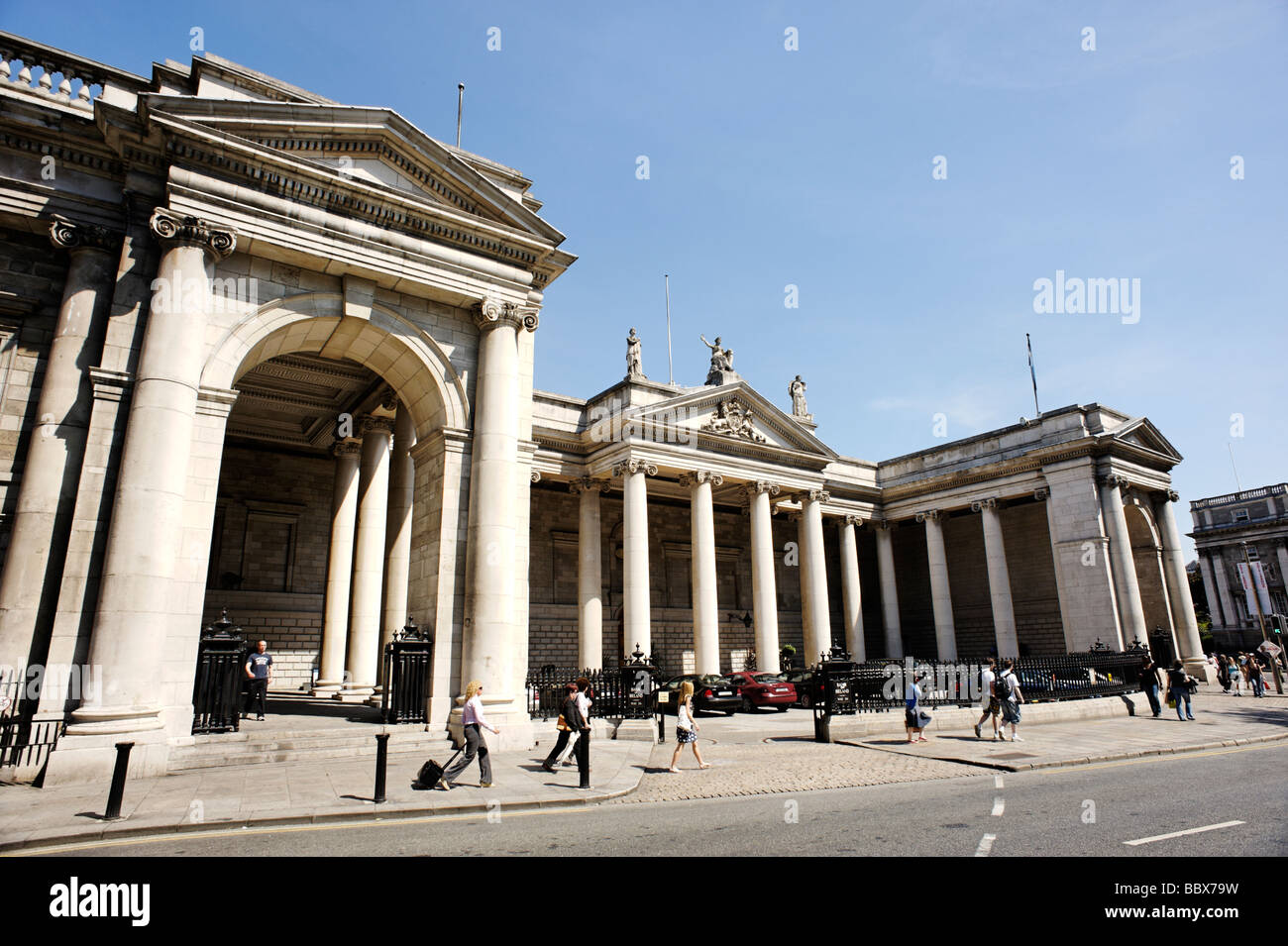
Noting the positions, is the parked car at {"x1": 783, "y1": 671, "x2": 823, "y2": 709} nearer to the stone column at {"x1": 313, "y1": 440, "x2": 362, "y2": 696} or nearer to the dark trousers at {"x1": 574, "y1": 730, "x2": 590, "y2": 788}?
the stone column at {"x1": 313, "y1": 440, "x2": 362, "y2": 696}

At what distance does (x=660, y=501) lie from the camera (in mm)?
36406

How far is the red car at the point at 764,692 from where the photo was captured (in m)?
23.9

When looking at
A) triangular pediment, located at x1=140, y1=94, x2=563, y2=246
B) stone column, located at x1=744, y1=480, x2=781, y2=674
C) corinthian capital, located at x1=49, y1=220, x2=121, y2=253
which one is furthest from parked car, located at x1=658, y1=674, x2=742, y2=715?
corinthian capital, located at x1=49, y1=220, x2=121, y2=253

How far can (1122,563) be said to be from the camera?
98.2 feet

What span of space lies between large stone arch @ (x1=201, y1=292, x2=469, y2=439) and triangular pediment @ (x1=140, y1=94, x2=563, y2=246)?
2640 millimetres

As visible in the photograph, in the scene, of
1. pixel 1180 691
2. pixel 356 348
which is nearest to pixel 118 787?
pixel 356 348

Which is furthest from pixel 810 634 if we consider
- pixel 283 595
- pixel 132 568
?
pixel 132 568

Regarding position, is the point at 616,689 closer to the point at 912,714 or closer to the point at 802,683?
the point at 912,714

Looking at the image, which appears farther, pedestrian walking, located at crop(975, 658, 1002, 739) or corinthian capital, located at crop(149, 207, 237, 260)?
pedestrian walking, located at crop(975, 658, 1002, 739)

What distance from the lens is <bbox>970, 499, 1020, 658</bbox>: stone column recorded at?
3269cm

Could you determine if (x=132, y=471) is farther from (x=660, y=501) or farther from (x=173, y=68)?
(x=660, y=501)

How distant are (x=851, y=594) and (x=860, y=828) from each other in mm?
29626

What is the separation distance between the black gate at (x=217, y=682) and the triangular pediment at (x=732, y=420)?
17.4 meters

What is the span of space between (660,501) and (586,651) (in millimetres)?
11008
